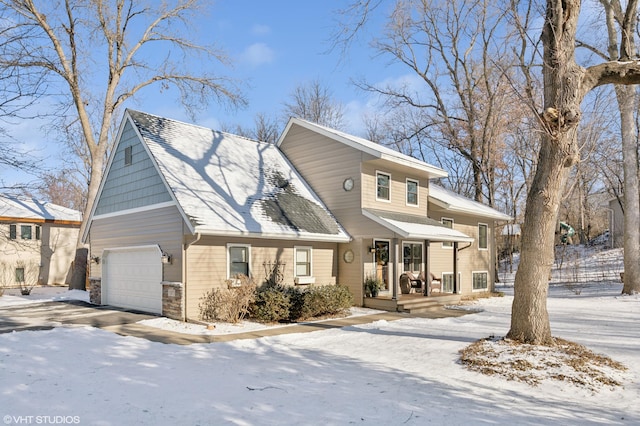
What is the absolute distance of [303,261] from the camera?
14.9 metres

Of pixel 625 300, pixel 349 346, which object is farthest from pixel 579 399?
pixel 625 300

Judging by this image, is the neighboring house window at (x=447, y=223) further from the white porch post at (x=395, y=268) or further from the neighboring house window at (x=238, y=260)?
the neighboring house window at (x=238, y=260)

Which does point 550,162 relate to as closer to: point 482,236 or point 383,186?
point 383,186

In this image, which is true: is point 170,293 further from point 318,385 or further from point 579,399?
point 579,399

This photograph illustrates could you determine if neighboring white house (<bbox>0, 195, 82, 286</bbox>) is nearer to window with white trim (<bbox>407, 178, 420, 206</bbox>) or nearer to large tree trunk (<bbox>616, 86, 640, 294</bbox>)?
window with white trim (<bbox>407, 178, 420, 206</bbox>)

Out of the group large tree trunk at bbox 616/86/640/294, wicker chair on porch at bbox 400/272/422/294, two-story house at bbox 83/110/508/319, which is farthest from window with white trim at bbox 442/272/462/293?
large tree trunk at bbox 616/86/640/294

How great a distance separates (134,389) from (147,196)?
8360 millimetres

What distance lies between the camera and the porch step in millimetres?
14453

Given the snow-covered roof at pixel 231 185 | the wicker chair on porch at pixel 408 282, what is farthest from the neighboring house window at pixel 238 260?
the wicker chair on porch at pixel 408 282

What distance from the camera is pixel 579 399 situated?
6.18m

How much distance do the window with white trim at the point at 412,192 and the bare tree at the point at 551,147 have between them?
8.95m

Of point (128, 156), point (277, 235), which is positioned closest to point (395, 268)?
point (277, 235)

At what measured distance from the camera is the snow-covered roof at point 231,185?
41.2 feet

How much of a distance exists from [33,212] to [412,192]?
71.8 ft
